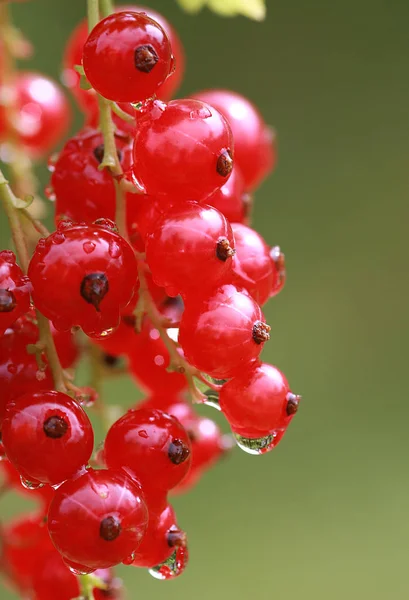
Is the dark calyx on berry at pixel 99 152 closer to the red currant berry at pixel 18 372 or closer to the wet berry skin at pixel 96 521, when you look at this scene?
the red currant berry at pixel 18 372

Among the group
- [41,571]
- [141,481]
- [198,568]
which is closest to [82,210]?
[141,481]

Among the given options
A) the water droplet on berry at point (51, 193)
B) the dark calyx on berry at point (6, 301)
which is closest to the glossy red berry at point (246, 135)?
the water droplet on berry at point (51, 193)

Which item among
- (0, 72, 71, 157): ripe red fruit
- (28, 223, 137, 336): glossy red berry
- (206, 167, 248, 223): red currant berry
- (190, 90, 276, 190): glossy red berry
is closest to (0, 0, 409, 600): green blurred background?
(0, 72, 71, 157): ripe red fruit

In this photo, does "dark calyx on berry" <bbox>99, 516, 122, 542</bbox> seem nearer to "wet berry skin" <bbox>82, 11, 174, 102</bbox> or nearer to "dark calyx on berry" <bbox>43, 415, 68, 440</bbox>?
"dark calyx on berry" <bbox>43, 415, 68, 440</bbox>

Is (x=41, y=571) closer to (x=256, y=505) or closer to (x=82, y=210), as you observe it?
(x=82, y=210)

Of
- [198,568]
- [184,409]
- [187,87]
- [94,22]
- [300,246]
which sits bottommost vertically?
[198,568]

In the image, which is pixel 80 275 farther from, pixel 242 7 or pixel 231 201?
pixel 242 7

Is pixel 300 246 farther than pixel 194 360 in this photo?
Yes
